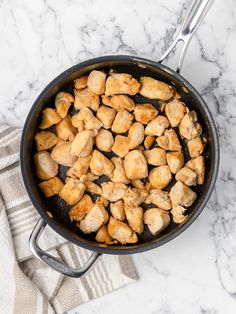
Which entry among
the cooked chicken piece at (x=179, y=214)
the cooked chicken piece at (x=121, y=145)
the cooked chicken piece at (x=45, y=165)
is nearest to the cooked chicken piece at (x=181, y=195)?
the cooked chicken piece at (x=179, y=214)

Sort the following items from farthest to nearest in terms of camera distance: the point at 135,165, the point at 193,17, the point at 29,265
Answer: the point at 29,265 → the point at 135,165 → the point at 193,17

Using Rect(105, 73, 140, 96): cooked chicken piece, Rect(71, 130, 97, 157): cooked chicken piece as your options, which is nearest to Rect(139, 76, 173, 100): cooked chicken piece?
Rect(105, 73, 140, 96): cooked chicken piece

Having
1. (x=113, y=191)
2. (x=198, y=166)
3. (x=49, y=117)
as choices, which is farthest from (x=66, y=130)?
(x=198, y=166)

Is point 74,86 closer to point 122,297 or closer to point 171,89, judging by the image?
point 171,89

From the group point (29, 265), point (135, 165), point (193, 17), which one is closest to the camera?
point (193, 17)

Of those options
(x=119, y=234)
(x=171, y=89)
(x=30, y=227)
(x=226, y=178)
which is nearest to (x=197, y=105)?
(x=171, y=89)

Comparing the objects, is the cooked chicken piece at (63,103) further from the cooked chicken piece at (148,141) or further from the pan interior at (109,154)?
the cooked chicken piece at (148,141)

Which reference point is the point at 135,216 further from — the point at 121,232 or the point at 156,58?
the point at 156,58
